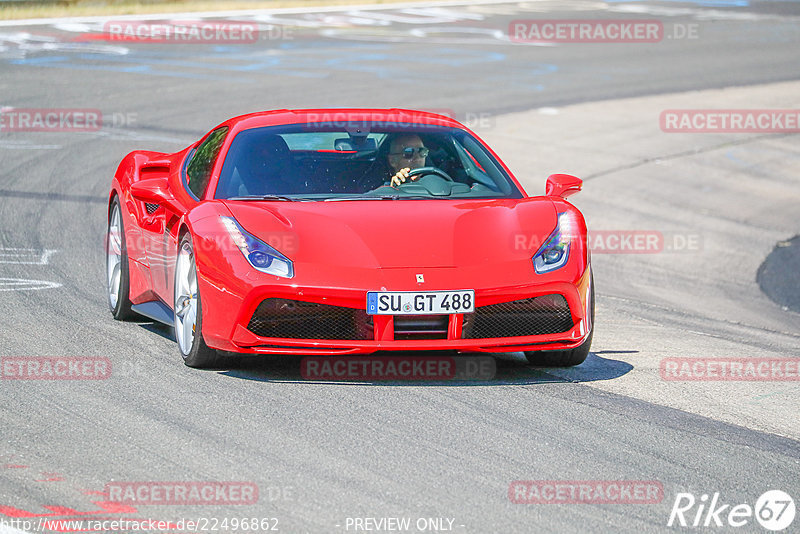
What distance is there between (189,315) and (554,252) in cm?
184

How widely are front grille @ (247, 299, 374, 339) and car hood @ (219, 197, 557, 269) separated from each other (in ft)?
0.74

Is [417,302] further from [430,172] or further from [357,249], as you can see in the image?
[430,172]

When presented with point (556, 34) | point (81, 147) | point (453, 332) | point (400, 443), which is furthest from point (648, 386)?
point (556, 34)

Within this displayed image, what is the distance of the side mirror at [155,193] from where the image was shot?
282 inches

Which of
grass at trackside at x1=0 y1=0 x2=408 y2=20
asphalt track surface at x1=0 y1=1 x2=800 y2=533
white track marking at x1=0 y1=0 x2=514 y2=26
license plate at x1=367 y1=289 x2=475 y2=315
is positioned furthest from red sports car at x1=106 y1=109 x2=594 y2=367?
grass at trackside at x1=0 y1=0 x2=408 y2=20

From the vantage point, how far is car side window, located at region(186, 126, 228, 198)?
722cm

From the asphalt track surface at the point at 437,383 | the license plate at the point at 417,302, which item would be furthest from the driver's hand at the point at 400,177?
the license plate at the point at 417,302

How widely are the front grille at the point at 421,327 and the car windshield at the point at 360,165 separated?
1.09 meters

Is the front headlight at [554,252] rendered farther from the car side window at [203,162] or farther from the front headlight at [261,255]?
the car side window at [203,162]

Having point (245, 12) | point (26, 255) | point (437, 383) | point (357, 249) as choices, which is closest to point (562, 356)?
point (437, 383)

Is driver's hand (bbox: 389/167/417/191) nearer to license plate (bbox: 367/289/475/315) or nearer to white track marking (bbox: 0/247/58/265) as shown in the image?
license plate (bbox: 367/289/475/315)

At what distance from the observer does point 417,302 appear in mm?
6074

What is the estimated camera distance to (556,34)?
28375 millimetres

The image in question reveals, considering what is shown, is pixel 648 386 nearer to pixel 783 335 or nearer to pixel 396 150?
pixel 396 150
